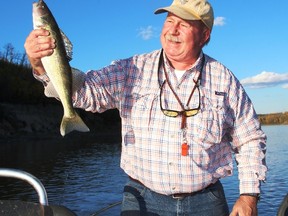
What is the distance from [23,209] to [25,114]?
2565 inches

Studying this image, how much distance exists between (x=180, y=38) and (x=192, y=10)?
0.83 feet

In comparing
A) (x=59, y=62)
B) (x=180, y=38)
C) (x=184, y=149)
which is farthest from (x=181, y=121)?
(x=59, y=62)

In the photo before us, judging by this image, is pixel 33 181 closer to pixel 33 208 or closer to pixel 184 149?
pixel 33 208

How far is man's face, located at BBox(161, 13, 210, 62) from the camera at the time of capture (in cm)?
348

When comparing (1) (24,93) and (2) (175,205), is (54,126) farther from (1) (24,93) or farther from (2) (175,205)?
(2) (175,205)

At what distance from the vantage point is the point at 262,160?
142 inches

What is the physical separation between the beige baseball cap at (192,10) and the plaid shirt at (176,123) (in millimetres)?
347

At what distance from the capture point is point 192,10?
3506 mm

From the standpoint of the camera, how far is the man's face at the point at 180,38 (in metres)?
3.48

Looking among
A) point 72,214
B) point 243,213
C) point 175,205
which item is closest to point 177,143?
point 175,205

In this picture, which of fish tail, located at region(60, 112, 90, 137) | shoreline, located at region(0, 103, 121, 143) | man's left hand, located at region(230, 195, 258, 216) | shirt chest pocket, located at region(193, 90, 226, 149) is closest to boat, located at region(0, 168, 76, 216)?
fish tail, located at region(60, 112, 90, 137)

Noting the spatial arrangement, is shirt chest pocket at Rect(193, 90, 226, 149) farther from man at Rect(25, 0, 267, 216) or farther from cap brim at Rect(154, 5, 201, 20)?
cap brim at Rect(154, 5, 201, 20)

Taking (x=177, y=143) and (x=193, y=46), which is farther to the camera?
(x=193, y=46)

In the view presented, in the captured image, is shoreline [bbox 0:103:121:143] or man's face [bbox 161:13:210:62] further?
shoreline [bbox 0:103:121:143]
